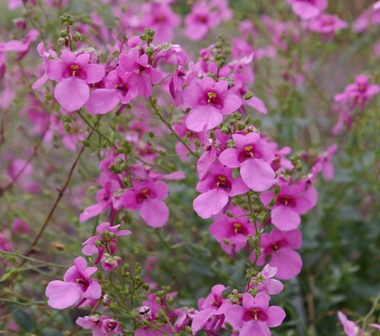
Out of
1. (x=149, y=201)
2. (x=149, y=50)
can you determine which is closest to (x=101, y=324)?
(x=149, y=201)

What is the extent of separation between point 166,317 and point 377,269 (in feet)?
4.22

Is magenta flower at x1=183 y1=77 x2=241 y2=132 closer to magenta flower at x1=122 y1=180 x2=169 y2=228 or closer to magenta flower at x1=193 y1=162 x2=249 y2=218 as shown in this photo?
magenta flower at x1=193 y1=162 x2=249 y2=218

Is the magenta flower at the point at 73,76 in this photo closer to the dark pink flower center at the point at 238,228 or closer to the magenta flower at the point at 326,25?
the dark pink flower center at the point at 238,228

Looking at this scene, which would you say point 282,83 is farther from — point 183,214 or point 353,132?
point 183,214

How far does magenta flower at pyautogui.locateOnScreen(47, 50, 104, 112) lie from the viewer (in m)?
1.25

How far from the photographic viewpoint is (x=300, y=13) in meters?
2.01

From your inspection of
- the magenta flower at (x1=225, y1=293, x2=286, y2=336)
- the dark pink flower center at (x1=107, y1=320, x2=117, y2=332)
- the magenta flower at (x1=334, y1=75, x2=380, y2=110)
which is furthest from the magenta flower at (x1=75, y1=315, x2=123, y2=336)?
the magenta flower at (x1=334, y1=75, x2=380, y2=110)

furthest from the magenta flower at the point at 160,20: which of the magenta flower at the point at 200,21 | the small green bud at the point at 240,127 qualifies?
the small green bud at the point at 240,127

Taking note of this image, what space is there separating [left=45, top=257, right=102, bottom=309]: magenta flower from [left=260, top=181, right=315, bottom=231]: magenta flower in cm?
45

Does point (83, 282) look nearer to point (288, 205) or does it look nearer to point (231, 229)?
point (231, 229)

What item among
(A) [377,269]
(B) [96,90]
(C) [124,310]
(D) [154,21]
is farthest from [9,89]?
(A) [377,269]

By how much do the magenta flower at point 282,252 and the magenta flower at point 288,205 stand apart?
4 centimetres

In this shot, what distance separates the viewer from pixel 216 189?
1239 mm

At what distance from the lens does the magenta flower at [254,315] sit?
1.15m
